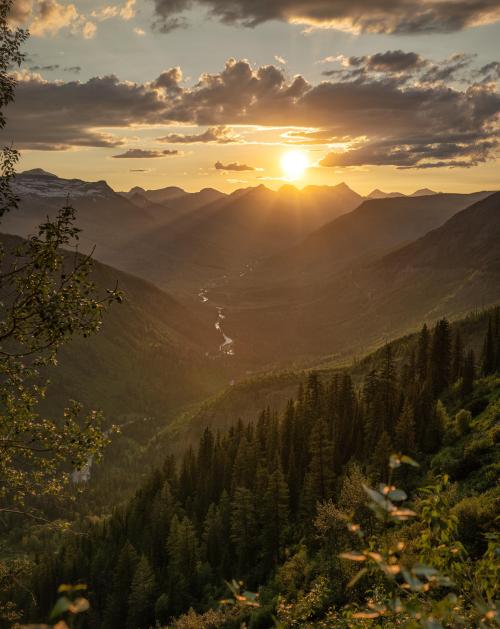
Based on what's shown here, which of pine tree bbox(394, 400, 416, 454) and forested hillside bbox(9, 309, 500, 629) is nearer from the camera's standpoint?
forested hillside bbox(9, 309, 500, 629)

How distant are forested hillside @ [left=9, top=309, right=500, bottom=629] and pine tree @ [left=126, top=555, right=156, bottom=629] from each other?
220mm

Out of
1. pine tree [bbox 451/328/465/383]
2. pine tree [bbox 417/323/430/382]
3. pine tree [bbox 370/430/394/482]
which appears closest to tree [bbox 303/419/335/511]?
pine tree [bbox 370/430/394/482]

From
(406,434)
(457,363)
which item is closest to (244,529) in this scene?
(406,434)

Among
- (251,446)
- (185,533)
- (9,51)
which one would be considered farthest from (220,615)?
(9,51)

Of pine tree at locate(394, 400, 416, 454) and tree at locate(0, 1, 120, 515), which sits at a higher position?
tree at locate(0, 1, 120, 515)

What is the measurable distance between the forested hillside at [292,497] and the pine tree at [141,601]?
0.72ft

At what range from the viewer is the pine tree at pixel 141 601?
289 feet

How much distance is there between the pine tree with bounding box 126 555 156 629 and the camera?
3469 inches

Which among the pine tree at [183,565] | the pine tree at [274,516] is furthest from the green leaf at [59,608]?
the pine tree at [183,565]

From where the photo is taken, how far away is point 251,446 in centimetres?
10931

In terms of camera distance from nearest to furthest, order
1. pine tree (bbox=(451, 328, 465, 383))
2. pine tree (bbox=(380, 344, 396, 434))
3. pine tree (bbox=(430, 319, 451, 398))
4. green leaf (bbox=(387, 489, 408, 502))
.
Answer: green leaf (bbox=(387, 489, 408, 502))
pine tree (bbox=(380, 344, 396, 434))
pine tree (bbox=(430, 319, 451, 398))
pine tree (bbox=(451, 328, 465, 383))

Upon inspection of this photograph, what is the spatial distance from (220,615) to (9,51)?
59407mm

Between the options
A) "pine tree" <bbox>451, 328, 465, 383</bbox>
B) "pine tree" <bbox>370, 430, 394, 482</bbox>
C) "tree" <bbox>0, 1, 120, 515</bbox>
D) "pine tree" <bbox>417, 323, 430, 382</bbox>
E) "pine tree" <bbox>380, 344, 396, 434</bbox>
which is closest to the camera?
"tree" <bbox>0, 1, 120, 515</bbox>

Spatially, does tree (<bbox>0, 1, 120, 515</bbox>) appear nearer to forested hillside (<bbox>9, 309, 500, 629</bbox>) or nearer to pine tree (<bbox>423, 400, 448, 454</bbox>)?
forested hillside (<bbox>9, 309, 500, 629</bbox>)
